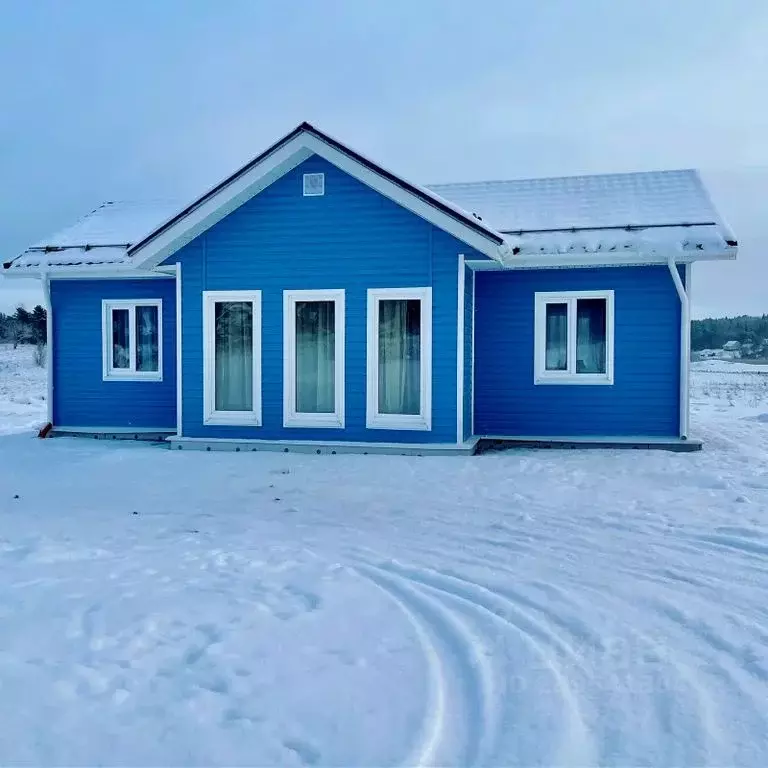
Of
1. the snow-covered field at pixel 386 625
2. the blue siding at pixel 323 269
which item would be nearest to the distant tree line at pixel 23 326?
the blue siding at pixel 323 269

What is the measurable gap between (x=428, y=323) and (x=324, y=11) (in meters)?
8.08

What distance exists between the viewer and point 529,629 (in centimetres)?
355

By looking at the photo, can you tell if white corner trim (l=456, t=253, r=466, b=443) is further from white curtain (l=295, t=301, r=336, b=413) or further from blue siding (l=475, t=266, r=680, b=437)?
white curtain (l=295, t=301, r=336, b=413)

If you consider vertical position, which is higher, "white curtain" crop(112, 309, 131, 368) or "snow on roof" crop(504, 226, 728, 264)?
"snow on roof" crop(504, 226, 728, 264)

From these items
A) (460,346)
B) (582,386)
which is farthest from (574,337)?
(460,346)

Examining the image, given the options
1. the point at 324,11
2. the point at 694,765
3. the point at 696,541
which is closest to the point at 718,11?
the point at 324,11

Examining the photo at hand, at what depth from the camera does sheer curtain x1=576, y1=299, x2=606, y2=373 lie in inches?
399

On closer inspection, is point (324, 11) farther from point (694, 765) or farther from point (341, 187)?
point (694, 765)

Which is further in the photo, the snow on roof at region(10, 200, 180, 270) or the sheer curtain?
the snow on roof at region(10, 200, 180, 270)

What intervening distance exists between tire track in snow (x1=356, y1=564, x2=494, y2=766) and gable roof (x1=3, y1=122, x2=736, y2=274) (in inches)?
231

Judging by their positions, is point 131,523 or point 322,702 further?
point 131,523

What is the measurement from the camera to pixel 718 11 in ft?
39.1

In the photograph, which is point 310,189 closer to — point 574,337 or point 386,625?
point 574,337

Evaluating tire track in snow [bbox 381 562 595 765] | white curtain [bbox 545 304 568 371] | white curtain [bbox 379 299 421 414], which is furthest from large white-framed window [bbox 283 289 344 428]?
tire track in snow [bbox 381 562 595 765]
